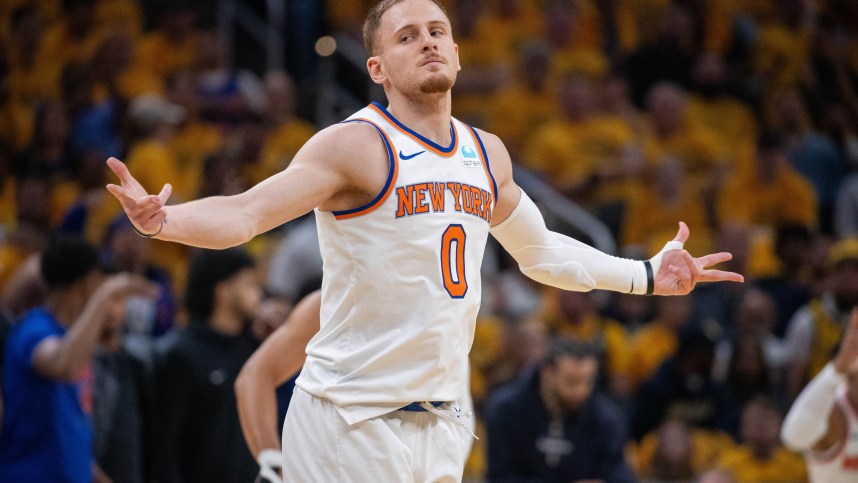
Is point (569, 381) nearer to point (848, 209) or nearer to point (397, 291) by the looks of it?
point (397, 291)

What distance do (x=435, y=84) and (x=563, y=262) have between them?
900mm

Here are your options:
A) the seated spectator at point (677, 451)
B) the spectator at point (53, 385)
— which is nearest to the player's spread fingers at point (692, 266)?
the spectator at point (53, 385)

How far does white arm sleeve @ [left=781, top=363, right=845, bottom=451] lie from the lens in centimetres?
696

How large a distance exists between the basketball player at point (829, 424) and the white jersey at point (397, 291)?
3.45 metres

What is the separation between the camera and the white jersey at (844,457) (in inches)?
278

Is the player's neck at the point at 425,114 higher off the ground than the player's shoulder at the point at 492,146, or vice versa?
the player's neck at the point at 425,114

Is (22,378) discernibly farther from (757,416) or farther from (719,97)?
(719,97)

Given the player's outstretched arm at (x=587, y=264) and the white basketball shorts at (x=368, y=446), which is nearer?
the white basketball shorts at (x=368, y=446)

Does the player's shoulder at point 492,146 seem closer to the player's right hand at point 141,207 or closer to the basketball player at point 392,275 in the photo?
the basketball player at point 392,275

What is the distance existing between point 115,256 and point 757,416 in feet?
15.4

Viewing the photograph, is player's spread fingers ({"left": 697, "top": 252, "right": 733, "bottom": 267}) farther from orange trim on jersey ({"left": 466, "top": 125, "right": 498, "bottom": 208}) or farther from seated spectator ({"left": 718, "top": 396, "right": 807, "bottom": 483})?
seated spectator ({"left": 718, "top": 396, "right": 807, "bottom": 483})

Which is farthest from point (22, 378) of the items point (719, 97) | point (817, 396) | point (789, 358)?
point (719, 97)

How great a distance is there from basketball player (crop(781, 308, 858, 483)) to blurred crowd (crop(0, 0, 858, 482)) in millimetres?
1040

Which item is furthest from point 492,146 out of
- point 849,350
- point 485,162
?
point 849,350
